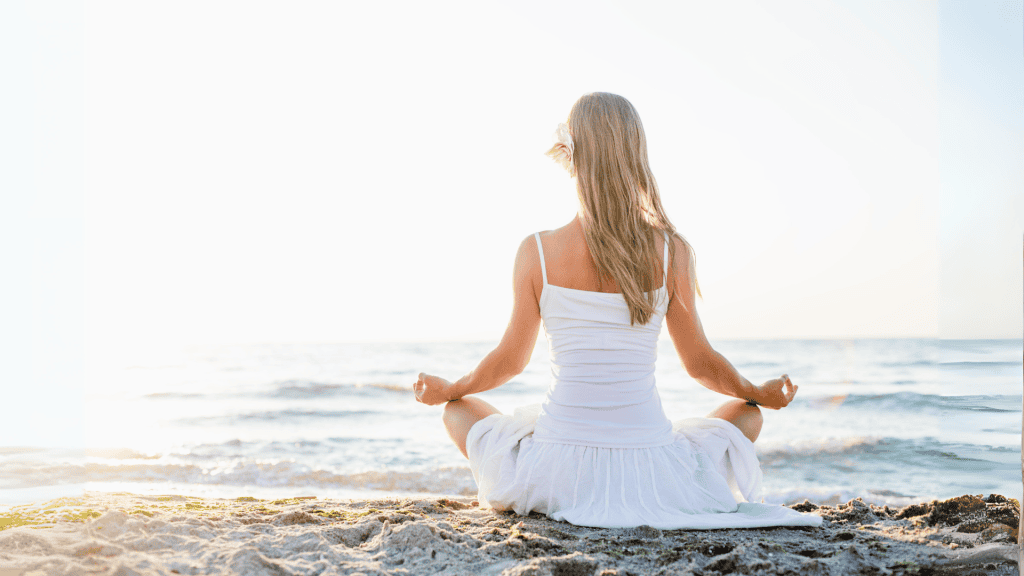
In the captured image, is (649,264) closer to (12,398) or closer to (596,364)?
(596,364)

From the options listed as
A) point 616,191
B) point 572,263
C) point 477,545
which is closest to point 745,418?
point 572,263

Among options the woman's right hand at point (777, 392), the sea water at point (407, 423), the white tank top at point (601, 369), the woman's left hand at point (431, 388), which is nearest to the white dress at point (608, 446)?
the white tank top at point (601, 369)

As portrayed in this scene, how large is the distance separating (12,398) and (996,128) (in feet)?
13.1

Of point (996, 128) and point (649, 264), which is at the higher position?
point (996, 128)

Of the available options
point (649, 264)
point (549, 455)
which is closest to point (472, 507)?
point (549, 455)

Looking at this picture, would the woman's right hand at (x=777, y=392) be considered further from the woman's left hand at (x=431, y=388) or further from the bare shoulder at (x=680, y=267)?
the woman's left hand at (x=431, y=388)

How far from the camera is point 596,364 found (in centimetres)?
229

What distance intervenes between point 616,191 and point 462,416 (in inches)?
44.3

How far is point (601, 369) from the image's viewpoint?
2285mm

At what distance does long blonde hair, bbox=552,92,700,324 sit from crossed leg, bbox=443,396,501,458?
2.58 feet

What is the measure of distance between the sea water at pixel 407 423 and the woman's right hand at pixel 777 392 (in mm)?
711

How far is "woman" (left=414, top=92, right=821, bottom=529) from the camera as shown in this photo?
227 centimetres

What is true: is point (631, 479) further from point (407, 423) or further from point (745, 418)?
point (407, 423)

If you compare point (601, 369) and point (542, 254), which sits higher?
point (542, 254)
